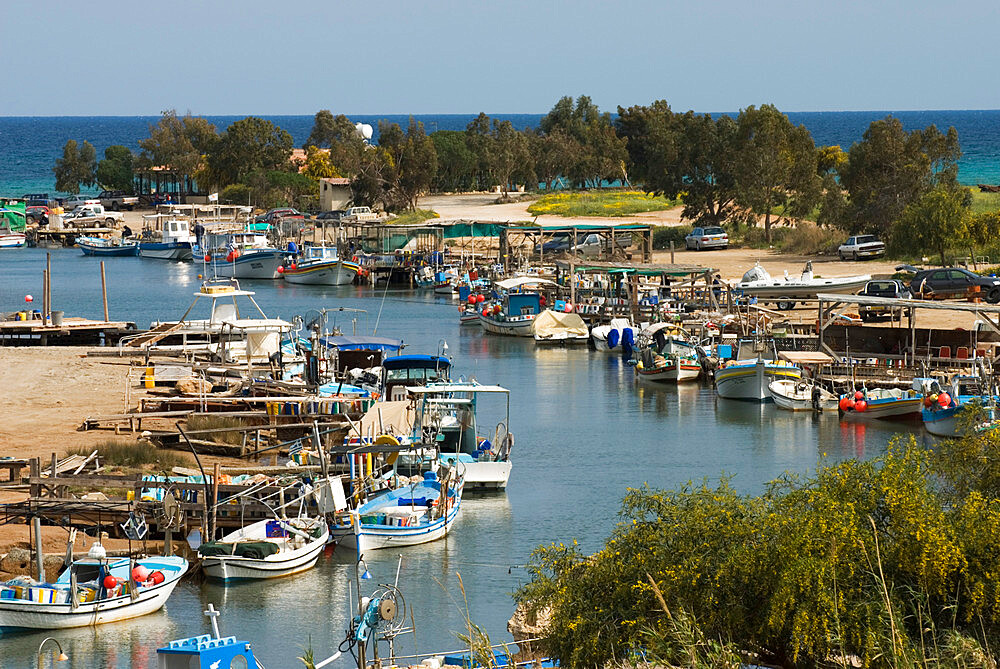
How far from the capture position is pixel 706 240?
254ft

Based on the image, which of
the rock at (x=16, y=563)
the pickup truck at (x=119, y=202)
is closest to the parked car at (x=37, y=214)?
the pickup truck at (x=119, y=202)

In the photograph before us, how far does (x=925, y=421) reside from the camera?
36281 mm

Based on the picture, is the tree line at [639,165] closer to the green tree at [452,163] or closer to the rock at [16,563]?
the green tree at [452,163]

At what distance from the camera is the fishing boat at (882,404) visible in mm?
37725

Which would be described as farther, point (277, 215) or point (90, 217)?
point (90, 217)

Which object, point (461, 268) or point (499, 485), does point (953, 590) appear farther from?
point (461, 268)

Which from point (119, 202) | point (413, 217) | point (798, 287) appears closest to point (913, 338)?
point (798, 287)

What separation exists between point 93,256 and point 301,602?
75.9m

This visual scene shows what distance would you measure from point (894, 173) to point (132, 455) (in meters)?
51.1

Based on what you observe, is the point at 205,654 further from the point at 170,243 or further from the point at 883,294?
the point at 170,243

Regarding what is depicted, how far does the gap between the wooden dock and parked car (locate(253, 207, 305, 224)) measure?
4349 centimetres

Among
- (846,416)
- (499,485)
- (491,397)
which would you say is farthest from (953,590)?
(491,397)

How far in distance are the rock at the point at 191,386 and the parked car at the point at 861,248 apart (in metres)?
37.5

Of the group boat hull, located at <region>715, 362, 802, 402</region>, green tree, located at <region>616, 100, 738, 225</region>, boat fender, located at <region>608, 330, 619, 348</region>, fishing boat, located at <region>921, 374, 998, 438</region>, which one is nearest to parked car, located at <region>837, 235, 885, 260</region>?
green tree, located at <region>616, 100, 738, 225</region>
